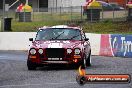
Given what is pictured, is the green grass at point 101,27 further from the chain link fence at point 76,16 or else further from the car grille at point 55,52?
the car grille at point 55,52

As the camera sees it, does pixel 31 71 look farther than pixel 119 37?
No

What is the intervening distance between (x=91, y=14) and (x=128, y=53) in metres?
18.9

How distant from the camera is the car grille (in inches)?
607

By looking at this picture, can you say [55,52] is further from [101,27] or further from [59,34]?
[101,27]

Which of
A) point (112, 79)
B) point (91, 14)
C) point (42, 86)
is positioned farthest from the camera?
point (91, 14)

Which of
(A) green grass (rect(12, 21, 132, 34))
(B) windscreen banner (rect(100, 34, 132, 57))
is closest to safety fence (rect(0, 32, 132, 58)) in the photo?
(B) windscreen banner (rect(100, 34, 132, 57))

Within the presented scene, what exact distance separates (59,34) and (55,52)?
165 centimetres

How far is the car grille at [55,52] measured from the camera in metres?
15.4

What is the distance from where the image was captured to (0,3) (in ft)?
214

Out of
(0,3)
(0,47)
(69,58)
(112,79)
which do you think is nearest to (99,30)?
(0,47)

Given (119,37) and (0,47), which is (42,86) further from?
(0,47)

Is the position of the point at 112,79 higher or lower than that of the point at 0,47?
higher

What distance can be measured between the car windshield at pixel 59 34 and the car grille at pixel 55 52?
1227mm

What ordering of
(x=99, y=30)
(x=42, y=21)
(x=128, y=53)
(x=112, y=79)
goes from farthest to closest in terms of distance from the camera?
(x=42, y=21) → (x=99, y=30) → (x=128, y=53) → (x=112, y=79)
